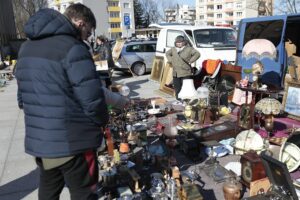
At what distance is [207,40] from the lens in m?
10.8

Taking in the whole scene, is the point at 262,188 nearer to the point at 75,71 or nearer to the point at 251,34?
the point at 75,71

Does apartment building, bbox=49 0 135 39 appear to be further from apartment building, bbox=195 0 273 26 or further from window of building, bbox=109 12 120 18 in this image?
apartment building, bbox=195 0 273 26

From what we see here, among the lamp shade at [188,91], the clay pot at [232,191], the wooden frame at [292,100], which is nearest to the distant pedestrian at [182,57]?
the lamp shade at [188,91]

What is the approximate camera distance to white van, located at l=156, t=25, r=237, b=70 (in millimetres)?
10352

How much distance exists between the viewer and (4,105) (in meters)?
9.87

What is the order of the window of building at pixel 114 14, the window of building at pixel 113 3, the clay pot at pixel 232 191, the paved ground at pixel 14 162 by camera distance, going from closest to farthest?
the clay pot at pixel 232 191, the paved ground at pixel 14 162, the window of building at pixel 113 3, the window of building at pixel 114 14

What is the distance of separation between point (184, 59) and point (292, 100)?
104 inches

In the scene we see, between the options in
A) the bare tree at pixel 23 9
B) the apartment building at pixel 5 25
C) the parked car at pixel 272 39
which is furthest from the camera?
the bare tree at pixel 23 9

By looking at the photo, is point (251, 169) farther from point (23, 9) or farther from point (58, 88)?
point (23, 9)

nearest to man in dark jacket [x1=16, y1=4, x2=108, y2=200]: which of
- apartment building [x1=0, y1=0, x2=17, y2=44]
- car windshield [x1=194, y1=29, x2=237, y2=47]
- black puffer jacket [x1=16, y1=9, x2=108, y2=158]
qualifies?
black puffer jacket [x1=16, y1=9, x2=108, y2=158]

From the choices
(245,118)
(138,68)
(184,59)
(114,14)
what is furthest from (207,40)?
(114,14)

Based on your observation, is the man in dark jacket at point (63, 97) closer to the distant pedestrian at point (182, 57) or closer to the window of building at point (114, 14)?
the distant pedestrian at point (182, 57)

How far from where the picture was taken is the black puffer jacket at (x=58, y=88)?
225 cm

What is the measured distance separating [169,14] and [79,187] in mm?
73975
